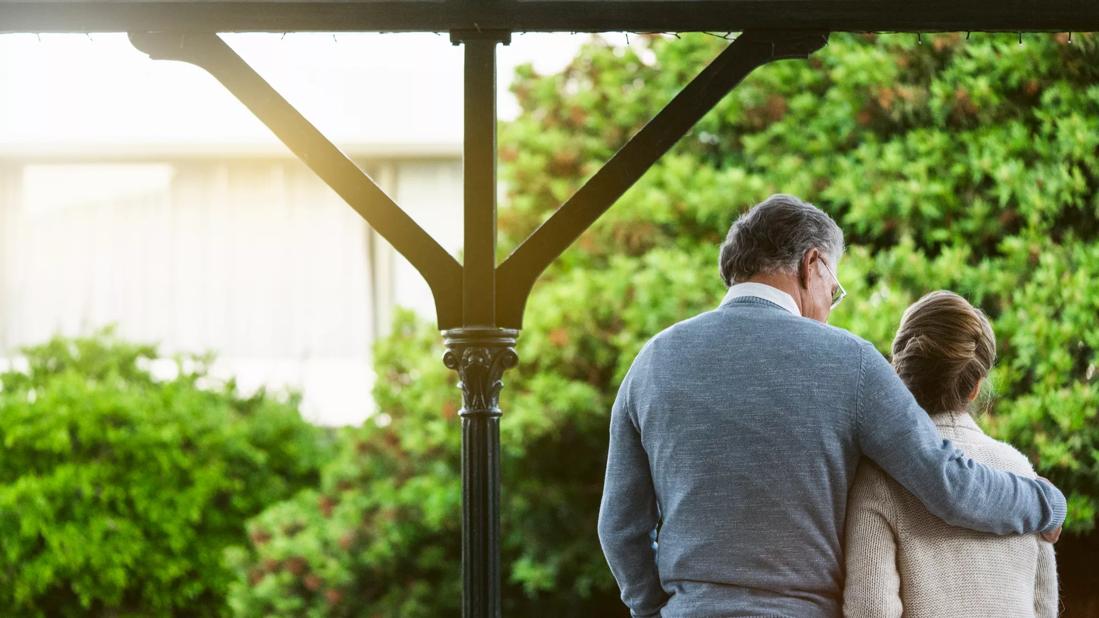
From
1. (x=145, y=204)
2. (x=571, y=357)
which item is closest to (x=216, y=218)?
(x=145, y=204)

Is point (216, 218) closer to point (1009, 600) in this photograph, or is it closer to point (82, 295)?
point (82, 295)

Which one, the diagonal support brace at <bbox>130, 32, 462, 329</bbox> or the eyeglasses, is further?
the diagonal support brace at <bbox>130, 32, 462, 329</bbox>

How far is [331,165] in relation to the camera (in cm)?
303

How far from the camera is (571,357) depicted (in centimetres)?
567

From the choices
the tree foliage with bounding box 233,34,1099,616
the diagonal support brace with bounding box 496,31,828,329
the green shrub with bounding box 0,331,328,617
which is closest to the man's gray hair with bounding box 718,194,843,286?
the diagonal support brace with bounding box 496,31,828,329

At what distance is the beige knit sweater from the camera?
2178mm

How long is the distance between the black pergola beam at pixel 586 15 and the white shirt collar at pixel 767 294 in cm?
91

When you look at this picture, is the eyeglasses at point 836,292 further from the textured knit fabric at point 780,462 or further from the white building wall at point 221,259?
the white building wall at point 221,259

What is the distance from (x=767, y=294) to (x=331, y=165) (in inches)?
47.8

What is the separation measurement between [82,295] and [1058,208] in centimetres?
756

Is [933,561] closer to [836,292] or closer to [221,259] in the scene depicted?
[836,292]

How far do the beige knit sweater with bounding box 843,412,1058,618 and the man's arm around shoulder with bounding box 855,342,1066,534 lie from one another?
0.13 feet

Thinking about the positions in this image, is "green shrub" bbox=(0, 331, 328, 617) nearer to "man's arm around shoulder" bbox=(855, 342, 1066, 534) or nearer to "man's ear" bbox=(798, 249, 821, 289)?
"man's ear" bbox=(798, 249, 821, 289)

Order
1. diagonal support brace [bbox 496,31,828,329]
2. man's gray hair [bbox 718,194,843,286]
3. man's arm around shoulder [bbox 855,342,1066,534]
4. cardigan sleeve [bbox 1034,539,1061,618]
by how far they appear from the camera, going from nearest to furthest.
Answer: man's arm around shoulder [bbox 855,342,1066,534]
cardigan sleeve [bbox 1034,539,1061,618]
man's gray hair [bbox 718,194,843,286]
diagonal support brace [bbox 496,31,828,329]
